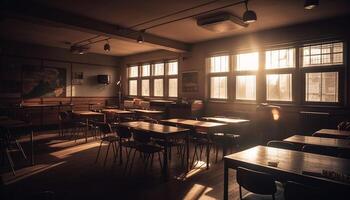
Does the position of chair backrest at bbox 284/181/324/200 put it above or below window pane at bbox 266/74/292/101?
A: below

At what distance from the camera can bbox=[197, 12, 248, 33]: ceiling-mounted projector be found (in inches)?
202

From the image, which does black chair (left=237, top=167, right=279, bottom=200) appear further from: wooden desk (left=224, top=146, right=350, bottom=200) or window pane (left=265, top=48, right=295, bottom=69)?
window pane (left=265, top=48, right=295, bottom=69)

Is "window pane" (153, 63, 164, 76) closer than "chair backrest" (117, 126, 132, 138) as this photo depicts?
No

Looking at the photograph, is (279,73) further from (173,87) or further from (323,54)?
(173,87)

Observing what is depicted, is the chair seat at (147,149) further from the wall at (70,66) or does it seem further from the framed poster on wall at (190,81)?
the wall at (70,66)

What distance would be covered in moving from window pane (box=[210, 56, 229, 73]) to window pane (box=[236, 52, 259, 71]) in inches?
17.3

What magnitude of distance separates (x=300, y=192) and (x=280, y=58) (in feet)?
17.6

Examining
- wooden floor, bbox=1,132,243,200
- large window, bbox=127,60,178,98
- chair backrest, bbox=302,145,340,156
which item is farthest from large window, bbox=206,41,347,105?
chair backrest, bbox=302,145,340,156

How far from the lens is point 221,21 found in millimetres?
5164

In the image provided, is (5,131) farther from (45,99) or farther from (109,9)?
(45,99)

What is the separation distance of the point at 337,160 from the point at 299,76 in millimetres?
4047

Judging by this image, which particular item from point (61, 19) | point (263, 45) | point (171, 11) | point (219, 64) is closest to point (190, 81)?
point (219, 64)

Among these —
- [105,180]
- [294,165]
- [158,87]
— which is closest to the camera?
[294,165]

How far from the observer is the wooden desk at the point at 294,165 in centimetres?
189
